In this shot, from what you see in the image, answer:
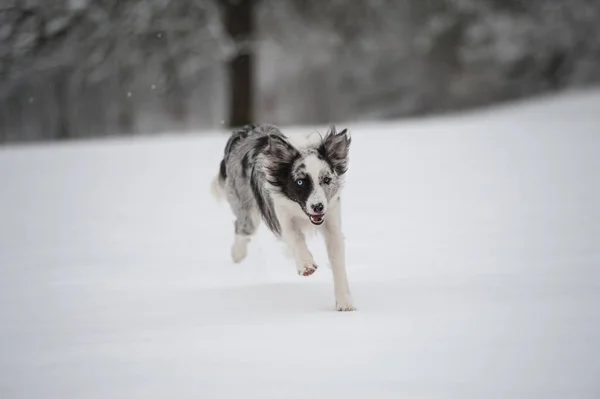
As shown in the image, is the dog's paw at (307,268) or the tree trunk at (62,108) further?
the tree trunk at (62,108)

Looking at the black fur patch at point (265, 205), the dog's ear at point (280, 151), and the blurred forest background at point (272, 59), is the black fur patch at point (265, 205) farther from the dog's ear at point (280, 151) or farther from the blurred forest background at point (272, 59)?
the blurred forest background at point (272, 59)

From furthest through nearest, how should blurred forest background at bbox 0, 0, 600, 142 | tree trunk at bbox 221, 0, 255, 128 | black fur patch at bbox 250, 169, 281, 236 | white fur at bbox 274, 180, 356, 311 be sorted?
1. tree trunk at bbox 221, 0, 255, 128
2. blurred forest background at bbox 0, 0, 600, 142
3. black fur patch at bbox 250, 169, 281, 236
4. white fur at bbox 274, 180, 356, 311

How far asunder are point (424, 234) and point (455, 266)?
1.63 m

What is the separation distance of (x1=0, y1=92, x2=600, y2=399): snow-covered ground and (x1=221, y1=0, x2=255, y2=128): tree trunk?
541cm

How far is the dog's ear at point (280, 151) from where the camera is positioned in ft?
19.2

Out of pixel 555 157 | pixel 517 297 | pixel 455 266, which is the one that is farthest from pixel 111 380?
pixel 555 157

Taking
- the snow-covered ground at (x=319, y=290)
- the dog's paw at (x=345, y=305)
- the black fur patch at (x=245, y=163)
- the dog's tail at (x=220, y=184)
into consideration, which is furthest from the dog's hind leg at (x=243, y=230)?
the dog's paw at (x=345, y=305)

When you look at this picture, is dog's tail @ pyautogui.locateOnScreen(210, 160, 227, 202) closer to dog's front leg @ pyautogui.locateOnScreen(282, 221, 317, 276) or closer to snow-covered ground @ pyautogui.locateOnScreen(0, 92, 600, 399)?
snow-covered ground @ pyautogui.locateOnScreen(0, 92, 600, 399)

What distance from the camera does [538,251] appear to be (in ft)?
23.9

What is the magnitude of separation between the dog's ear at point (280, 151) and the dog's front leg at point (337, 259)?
504 millimetres

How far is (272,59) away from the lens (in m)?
26.2

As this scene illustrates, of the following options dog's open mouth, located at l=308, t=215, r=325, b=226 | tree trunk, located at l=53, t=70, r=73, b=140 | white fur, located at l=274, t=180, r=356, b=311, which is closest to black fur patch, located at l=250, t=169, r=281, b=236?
white fur, located at l=274, t=180, r=356, b=311

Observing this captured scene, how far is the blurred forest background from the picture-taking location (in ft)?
58.5

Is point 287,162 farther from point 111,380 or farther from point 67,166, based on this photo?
point 67,166
